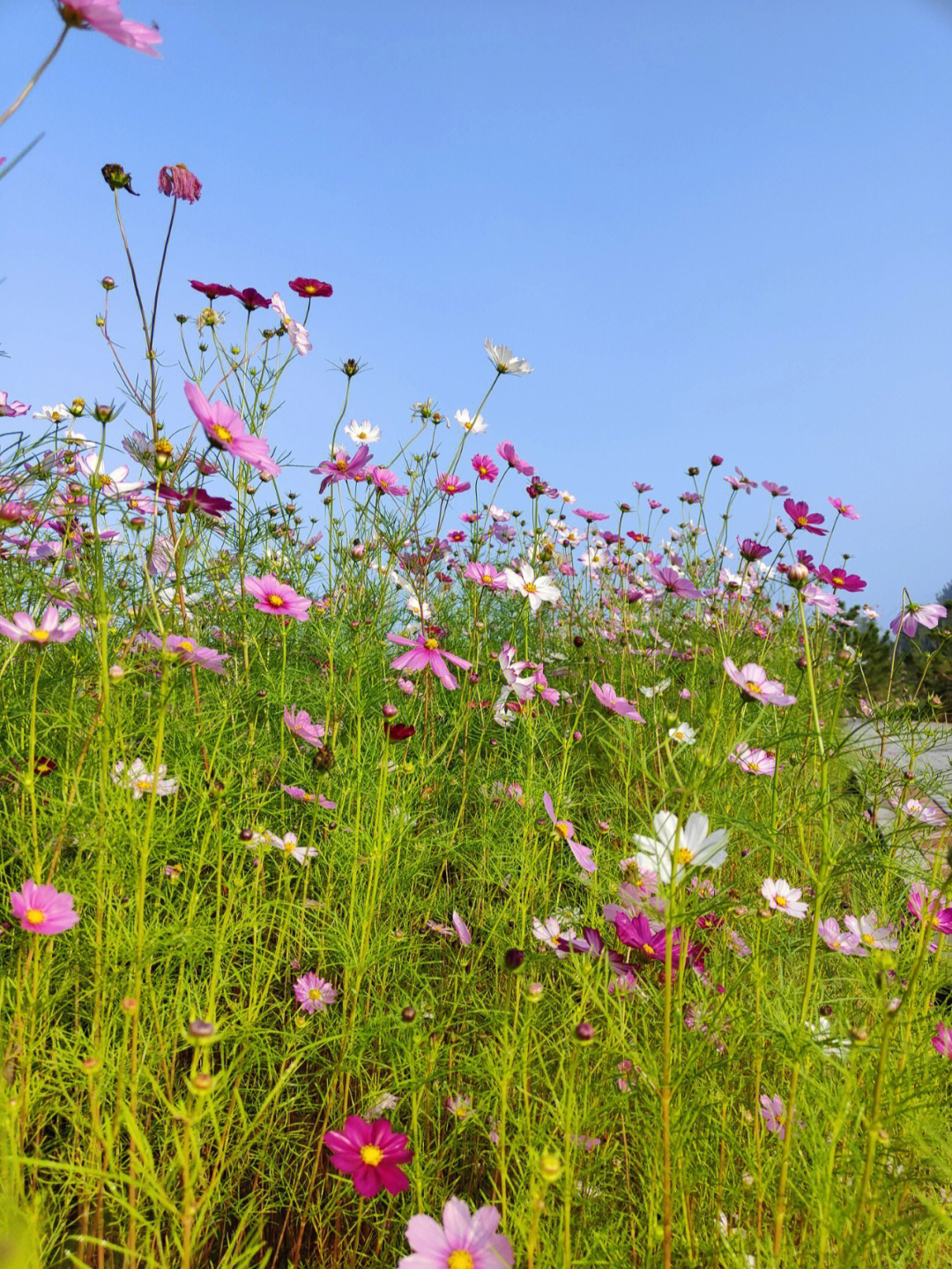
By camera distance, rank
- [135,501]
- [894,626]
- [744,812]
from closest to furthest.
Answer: [135,501]
[894,626]
[744,812]

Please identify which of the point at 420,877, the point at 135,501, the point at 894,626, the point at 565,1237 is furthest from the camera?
the point at 420,877

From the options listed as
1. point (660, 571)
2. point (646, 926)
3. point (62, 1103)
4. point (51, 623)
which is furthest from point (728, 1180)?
point (660, 571)

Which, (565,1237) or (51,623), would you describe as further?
(51,623)

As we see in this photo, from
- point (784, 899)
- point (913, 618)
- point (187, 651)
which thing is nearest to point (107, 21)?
point (187, 651)

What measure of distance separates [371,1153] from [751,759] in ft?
2.87

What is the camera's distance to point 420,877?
5.87ft

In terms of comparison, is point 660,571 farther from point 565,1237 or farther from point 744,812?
point 565,1237

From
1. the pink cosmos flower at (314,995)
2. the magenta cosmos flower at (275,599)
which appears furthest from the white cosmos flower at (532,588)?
the pink cosmos flower at (314,995)

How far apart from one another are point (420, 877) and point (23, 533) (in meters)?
1.16

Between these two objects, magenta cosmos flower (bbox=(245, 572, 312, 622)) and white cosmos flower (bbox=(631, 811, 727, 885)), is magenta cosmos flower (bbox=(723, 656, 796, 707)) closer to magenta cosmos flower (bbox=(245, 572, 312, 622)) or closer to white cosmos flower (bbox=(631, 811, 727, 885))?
white cosmos flower (bbox=(631, 811, 727, 885))

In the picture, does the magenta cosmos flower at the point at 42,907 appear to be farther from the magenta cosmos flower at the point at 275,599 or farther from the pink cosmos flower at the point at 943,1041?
the pink cosmos flower at the point at 943,1041

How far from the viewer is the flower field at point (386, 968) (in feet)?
2.56

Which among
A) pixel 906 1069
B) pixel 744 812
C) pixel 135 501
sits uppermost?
pixel 135 501

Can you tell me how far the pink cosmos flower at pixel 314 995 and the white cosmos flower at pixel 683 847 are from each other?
0.62m
